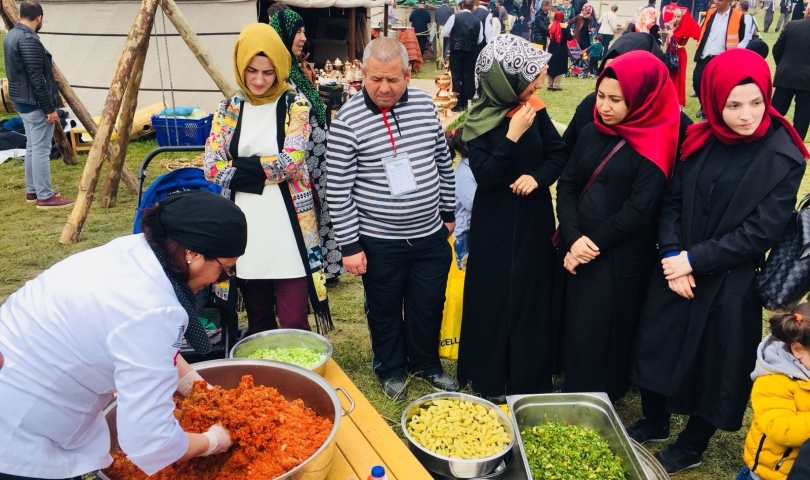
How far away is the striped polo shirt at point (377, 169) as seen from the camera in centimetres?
291

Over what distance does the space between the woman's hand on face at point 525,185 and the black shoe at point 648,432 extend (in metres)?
1.36

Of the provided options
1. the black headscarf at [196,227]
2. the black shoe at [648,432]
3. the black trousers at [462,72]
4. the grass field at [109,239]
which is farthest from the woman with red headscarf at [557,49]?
the black headscarf at [196,227]

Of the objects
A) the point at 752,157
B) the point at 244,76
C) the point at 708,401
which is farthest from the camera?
the point at 244,76

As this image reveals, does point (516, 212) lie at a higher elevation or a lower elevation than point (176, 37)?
lower

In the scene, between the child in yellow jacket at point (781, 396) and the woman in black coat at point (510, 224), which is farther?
the woman in black coat at point (510, 224)

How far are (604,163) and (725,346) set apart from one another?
934 mm

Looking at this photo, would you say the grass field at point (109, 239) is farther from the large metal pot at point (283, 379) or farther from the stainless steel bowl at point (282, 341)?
the large metal pot at point (283, 379)

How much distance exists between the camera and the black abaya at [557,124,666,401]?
2631 mm

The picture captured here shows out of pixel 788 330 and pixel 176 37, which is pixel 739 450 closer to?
pixel 788 330

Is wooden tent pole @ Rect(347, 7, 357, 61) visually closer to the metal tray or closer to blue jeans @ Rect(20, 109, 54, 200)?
blue jeans @ Rect(20, 109, 54, 200)

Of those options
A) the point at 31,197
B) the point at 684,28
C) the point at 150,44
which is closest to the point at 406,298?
the point at 31,197

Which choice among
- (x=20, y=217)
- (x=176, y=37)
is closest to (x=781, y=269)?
(x=20, y=217)

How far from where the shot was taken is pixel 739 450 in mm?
3045

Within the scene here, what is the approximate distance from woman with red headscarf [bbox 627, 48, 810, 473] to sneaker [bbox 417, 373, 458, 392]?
1.04 metres
